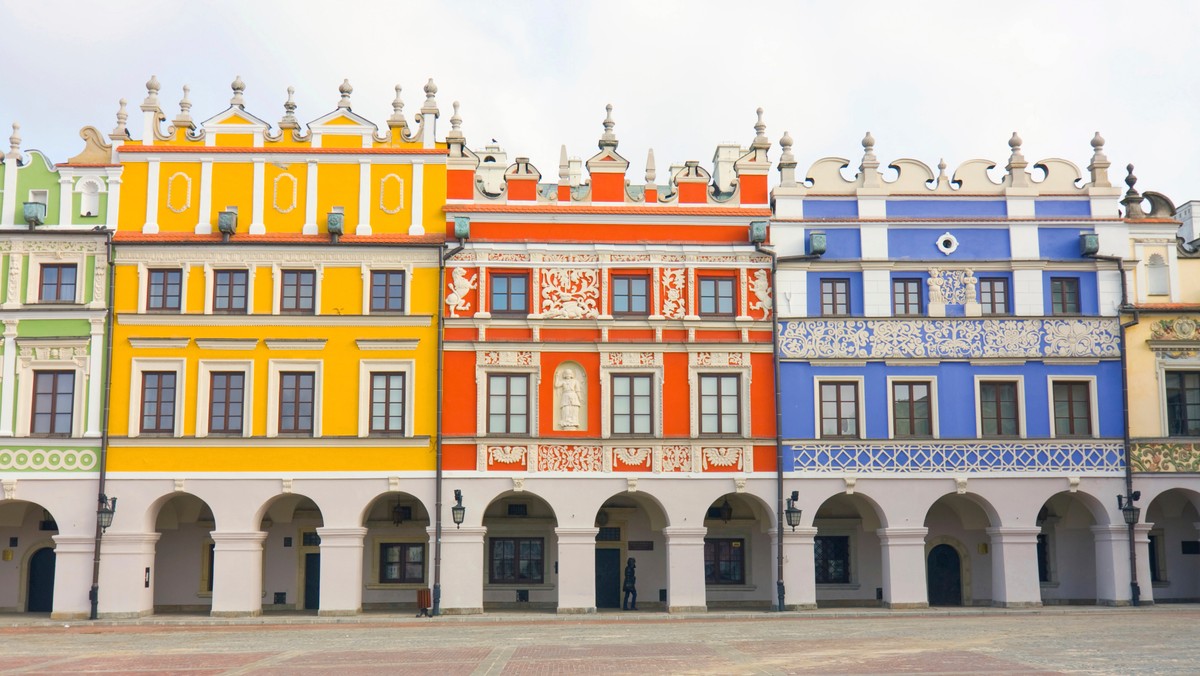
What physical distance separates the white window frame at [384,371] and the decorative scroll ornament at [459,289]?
1.86 m

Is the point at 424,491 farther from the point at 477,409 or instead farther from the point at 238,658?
the point at 238,658

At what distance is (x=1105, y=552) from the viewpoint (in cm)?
3372

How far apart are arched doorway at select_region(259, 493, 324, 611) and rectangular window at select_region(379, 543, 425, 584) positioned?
186 centimetres

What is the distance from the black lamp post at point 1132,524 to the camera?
33250mm

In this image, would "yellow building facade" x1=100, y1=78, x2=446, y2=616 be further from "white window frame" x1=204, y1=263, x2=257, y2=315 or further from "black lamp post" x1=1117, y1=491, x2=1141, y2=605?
"black lamp post" x1=1117, y1=491, x2=1141, y2=605

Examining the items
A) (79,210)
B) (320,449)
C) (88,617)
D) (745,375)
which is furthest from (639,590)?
(79,210)

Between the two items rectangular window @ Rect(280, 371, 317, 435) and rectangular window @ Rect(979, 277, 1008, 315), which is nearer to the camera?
rectangular window @ Rect(280, 371, 317, 435)

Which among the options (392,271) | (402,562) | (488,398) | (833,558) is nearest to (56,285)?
(392,271)

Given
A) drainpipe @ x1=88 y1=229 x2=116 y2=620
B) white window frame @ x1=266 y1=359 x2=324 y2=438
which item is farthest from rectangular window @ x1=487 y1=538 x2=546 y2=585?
drainpipe @ x1=88 y1=229 x2=116 y2=620

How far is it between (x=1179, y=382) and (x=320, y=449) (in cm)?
2375

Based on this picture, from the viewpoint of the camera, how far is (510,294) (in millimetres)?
33938

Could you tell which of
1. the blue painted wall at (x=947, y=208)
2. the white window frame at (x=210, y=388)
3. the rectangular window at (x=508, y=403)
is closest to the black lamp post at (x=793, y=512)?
the rectangular window at (x=508, y=403)

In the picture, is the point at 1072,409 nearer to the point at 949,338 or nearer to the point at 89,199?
the point at 949,338

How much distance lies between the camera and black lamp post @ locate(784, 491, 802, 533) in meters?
32.7
